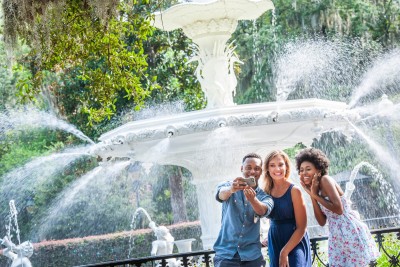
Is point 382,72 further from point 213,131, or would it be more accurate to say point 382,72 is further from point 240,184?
point 240,184

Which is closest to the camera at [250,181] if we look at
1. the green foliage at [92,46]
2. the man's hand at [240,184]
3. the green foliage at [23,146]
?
the man's hand at [240,184]

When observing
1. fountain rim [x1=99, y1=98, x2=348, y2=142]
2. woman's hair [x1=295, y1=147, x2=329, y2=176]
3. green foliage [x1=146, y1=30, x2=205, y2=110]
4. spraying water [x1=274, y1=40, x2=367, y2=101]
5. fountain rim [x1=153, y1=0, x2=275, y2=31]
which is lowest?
woman's hair [x1=295, y1=147, x2=329, y2=176]

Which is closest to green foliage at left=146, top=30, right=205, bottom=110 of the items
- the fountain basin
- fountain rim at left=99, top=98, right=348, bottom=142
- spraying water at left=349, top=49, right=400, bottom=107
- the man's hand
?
spraying water at left=349, top=49, right=400, bottom=107

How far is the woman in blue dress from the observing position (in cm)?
486

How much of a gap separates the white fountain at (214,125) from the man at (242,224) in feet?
8.75

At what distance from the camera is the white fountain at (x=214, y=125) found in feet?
25.0

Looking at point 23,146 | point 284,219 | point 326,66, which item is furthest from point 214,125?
point 23,146

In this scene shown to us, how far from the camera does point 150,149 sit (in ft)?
26.6

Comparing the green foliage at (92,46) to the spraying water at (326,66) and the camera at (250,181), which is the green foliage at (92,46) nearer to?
the camera at (250,181)

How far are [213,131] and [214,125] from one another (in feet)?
0.39

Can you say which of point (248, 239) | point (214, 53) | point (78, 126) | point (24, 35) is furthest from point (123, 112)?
point (248, 239)

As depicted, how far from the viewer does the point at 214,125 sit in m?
7.56

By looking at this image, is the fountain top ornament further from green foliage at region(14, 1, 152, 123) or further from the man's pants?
the man's pants

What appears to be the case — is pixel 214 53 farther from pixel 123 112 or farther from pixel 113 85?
pixel 123 112
